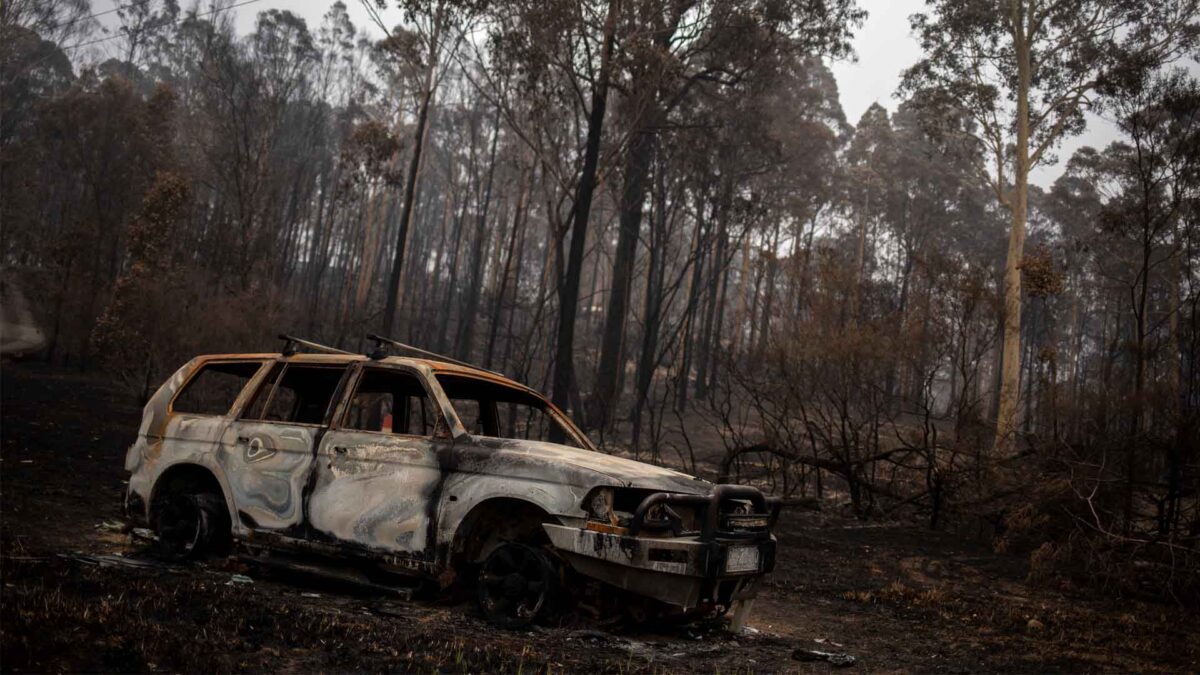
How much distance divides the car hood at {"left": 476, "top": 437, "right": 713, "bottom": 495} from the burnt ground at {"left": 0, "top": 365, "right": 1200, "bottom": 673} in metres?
0.92

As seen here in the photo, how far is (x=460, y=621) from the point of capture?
5195 mm

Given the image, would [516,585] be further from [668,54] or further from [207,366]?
[668,54]

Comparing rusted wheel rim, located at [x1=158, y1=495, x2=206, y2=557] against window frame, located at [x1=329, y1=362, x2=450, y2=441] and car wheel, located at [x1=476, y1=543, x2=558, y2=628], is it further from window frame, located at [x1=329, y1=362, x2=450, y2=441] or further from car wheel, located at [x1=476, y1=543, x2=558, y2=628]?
car wheel, located at [x1=476, y1=543, x2=558, y2=628]

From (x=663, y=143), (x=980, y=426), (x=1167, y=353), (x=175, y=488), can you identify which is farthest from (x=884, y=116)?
(x=175, y=488)

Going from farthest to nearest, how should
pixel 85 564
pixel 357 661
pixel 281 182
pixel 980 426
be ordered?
pixel 281 182
pixel 980 426
pixel 85 564
pixel 357 661

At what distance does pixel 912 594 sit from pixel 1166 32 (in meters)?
24.1

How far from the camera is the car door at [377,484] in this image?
538 cm

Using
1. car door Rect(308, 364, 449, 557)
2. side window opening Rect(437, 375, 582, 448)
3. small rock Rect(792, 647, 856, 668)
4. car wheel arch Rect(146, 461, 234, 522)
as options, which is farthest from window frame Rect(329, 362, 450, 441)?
small rock Rect(792, 647, 856, 668)

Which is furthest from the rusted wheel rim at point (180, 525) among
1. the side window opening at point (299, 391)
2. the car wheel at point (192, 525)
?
the side window opening at point (299, 391)

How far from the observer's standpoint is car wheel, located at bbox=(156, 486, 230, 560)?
6293 mm

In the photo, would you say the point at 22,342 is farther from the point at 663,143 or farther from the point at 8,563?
the point at 8,563

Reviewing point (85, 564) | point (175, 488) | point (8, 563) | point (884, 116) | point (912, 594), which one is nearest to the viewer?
point (8, 563)

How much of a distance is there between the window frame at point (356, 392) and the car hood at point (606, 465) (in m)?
0.38

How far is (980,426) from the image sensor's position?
41.3 ft
